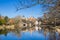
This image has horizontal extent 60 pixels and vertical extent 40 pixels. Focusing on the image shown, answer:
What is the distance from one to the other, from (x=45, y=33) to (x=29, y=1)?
1547mm

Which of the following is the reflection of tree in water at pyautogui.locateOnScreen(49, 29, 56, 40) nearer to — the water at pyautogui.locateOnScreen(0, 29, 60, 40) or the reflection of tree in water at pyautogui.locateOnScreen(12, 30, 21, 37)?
the water at pyautogui.locateOnScreen(0, 29, 60, 40)

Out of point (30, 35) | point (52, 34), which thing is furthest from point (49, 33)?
point (30, 35)

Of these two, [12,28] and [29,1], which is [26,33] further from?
[29,1]

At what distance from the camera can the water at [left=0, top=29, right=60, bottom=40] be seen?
3.90 meters

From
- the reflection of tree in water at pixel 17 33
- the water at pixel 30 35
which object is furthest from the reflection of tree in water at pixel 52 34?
the reflection of tree in water at pixel 17 33

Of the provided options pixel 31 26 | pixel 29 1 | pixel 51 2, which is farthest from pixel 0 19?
pixel 51 2

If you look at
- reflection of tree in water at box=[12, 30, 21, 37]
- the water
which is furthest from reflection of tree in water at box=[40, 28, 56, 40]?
reflection of tree in water at box=[12, 30, 21, 37]

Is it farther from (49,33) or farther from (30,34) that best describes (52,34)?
(30,34)

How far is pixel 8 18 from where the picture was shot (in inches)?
161

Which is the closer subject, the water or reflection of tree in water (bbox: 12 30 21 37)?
the water

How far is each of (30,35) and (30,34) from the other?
0.19ft

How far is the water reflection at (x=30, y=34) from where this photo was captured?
3.91 m

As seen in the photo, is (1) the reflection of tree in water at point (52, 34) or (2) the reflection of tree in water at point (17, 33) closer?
(1) the reflection of tree in water at point (52, 34)

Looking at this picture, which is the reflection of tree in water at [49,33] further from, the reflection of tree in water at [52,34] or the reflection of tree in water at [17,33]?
the reflection of tree in water at [17,33]
